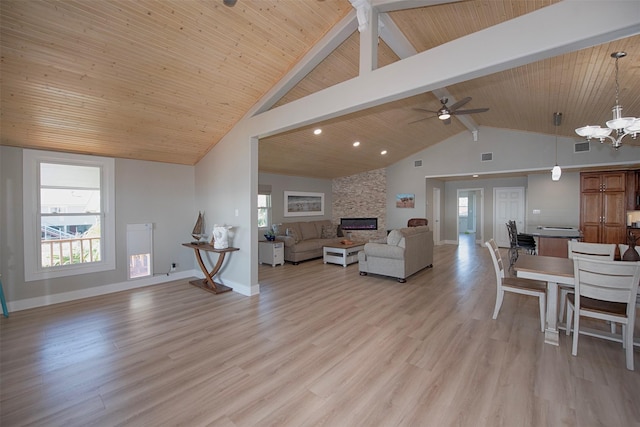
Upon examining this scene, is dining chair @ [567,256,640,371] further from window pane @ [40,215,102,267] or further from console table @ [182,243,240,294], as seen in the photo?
window pane @ [40,215,102,267]

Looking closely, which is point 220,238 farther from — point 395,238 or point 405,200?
point 405,200

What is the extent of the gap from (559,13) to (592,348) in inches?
121

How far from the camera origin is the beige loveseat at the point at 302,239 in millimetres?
6852

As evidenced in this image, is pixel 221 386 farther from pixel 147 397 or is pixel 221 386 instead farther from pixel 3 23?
pixel 3 23

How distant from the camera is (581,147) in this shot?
6.47 m

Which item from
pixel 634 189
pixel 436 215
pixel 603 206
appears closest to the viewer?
pixel 634 189

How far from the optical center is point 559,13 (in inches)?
71.9

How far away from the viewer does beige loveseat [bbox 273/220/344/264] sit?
6.85 metres

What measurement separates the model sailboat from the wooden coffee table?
116 inches

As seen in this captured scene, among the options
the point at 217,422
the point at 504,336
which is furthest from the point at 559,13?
the point at 217,422

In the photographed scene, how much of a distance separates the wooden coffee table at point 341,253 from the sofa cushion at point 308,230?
1.24 meters

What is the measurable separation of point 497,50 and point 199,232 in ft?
16.6

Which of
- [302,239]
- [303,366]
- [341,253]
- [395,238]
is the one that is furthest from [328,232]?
[303,366]

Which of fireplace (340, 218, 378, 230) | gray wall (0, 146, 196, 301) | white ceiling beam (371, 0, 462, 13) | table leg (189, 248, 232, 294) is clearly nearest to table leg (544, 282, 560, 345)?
white ceiling beam (371, 0, 462, 13)
